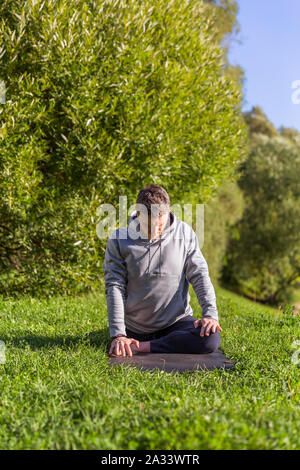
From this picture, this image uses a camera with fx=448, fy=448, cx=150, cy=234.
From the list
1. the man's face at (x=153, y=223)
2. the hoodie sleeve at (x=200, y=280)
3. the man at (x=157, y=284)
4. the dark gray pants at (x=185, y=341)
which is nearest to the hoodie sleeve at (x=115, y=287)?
the man at (x=157, y=284)

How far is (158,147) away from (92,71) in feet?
5.98

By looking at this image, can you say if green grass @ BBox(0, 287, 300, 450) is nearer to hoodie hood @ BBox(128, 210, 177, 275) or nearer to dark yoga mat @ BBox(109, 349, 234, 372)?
dark yoga mat @ BBox(109, 349, 234, 372)

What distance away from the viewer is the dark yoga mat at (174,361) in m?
4.27

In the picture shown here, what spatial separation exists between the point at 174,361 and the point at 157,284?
2.67 ft

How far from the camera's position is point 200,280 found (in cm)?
→ 477

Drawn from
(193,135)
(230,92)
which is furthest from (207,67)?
(193,135)

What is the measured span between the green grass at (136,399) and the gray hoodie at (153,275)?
630 millimetres

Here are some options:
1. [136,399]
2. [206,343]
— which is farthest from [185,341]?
[136,399]

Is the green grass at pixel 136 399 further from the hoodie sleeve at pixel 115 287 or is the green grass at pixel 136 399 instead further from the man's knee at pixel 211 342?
the hoodie sleeve at pixel 115 287

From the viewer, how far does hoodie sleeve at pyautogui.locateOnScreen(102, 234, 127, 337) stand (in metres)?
4.56

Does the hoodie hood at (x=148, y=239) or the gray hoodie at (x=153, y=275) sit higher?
the hoodie hood at (x=148, y=239)

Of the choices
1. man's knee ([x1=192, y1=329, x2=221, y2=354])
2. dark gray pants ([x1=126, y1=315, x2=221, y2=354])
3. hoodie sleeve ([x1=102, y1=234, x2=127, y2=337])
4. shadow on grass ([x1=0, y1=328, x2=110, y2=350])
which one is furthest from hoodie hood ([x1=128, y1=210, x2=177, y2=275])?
shadow on grass ([x1=0, y1=328, x2=110, y2=350])

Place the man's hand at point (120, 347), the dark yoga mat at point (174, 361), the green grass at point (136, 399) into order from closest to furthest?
1. the green grass at point (136, 399)
2. the dark yoga mat at point (174, 361)
3. the man's hand at point (120, 347)

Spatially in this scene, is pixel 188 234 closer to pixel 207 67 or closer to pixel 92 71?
pixel 92 71
